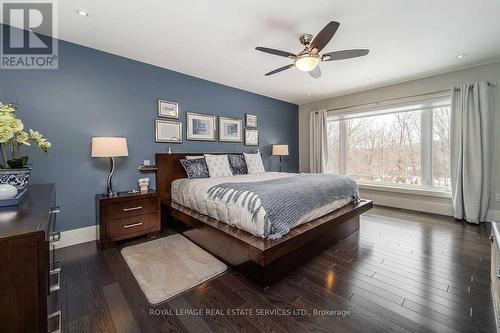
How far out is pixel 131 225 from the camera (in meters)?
2.73

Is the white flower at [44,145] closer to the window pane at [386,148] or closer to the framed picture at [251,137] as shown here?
the framed picture at [251,137]

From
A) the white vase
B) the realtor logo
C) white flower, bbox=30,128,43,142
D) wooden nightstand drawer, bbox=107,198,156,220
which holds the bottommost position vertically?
wooden nightstand drawer, bbox=107,198,156,220

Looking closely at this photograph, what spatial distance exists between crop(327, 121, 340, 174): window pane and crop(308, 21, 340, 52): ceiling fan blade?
3426mm

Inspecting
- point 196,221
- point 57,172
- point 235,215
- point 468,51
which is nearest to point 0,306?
point 235,215

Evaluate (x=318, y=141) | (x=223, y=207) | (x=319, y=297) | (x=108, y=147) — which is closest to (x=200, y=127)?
(x=108, y=147)

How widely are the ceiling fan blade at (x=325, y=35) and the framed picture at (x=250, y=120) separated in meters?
2.56

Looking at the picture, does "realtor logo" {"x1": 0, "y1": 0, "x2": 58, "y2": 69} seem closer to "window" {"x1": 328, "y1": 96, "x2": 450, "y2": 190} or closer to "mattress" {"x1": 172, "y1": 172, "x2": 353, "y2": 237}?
"mattress" {"x1": 172, "y1": 172, "x2": 353, "y2": 237}

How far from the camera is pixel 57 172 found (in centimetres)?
257

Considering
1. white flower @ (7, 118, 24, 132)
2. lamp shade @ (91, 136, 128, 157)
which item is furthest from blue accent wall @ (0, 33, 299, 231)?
white flower @ (7, 118, 24, 132)

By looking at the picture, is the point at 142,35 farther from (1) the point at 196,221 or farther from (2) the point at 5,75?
(1) the point at 196,221

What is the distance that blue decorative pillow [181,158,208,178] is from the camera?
11.0 feet

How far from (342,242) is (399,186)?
2.55 m

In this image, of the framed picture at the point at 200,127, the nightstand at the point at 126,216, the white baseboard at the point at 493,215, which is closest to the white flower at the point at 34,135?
the nightstand at the point at 126,216

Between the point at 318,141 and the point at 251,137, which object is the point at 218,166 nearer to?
the point at 251,137
